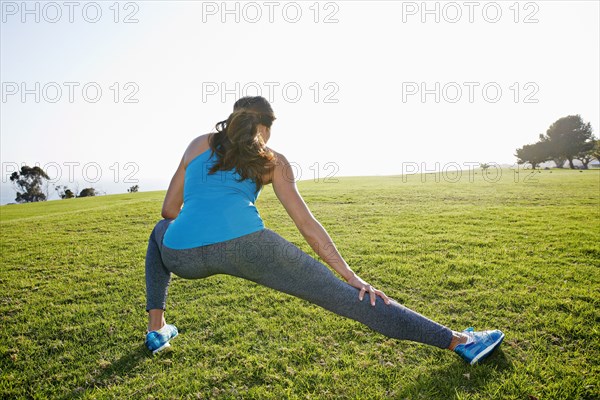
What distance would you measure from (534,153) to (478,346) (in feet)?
302

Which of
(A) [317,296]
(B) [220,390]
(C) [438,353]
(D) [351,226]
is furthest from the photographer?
(D) [351,226]

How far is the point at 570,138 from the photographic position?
2822 inches

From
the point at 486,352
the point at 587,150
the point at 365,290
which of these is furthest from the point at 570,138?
the point at 365,290

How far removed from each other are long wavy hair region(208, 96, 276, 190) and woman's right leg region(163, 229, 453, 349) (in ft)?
1.70

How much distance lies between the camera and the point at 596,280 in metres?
5.18

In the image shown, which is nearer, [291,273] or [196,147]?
[291,273]

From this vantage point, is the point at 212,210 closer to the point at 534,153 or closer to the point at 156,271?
the point at 156,271

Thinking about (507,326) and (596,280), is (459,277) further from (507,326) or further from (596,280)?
(596,280)

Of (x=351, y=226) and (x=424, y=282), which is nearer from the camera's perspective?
(x=424, y=282)

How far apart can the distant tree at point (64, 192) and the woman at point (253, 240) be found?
61717 mm

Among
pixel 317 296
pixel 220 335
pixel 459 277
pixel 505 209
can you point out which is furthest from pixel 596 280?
pixel 505 209

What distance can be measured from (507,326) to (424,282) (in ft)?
4.90

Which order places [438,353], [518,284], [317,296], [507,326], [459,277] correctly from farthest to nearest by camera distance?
[459,277], [518,284], [507,326], [438,353], [317,296]

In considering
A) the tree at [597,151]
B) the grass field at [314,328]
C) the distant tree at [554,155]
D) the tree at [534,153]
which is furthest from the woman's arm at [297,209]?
the distant tree at [554,155]
